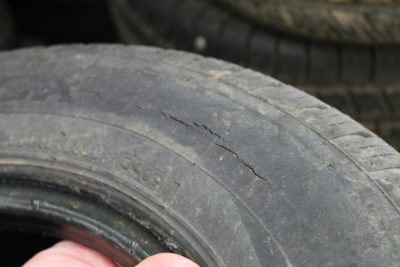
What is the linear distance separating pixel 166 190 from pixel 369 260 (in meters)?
0.30

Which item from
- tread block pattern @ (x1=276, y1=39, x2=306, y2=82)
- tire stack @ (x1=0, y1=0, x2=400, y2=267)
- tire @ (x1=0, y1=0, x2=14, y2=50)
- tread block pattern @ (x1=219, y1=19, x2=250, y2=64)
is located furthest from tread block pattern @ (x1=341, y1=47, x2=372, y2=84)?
tire @ (x1=0, y1=0, x2=14, y2=50)

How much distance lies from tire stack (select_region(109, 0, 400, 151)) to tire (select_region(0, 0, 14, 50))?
707 mm

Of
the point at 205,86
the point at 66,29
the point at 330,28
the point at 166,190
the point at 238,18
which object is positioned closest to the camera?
Result: the point at 166,190

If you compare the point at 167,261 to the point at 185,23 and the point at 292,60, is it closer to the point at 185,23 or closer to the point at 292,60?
the point at 292,60

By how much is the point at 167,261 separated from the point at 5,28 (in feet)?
5.04

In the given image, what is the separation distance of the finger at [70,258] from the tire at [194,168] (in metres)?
0.03

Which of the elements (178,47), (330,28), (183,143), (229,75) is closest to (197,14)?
(178,47)

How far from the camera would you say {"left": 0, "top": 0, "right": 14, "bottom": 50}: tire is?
1.89m

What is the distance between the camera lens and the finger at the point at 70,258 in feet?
2.59

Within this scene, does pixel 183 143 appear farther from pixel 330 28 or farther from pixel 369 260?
pixel 330 28

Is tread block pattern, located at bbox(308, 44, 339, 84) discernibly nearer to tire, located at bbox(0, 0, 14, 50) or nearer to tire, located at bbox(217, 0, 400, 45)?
tire, located at bbox(217, 0, 400, 45)

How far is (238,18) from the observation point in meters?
1.50

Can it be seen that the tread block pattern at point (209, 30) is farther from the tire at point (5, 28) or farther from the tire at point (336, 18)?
the tire at point (5, 28)

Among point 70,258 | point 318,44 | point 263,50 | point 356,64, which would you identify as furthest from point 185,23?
point 70,258
